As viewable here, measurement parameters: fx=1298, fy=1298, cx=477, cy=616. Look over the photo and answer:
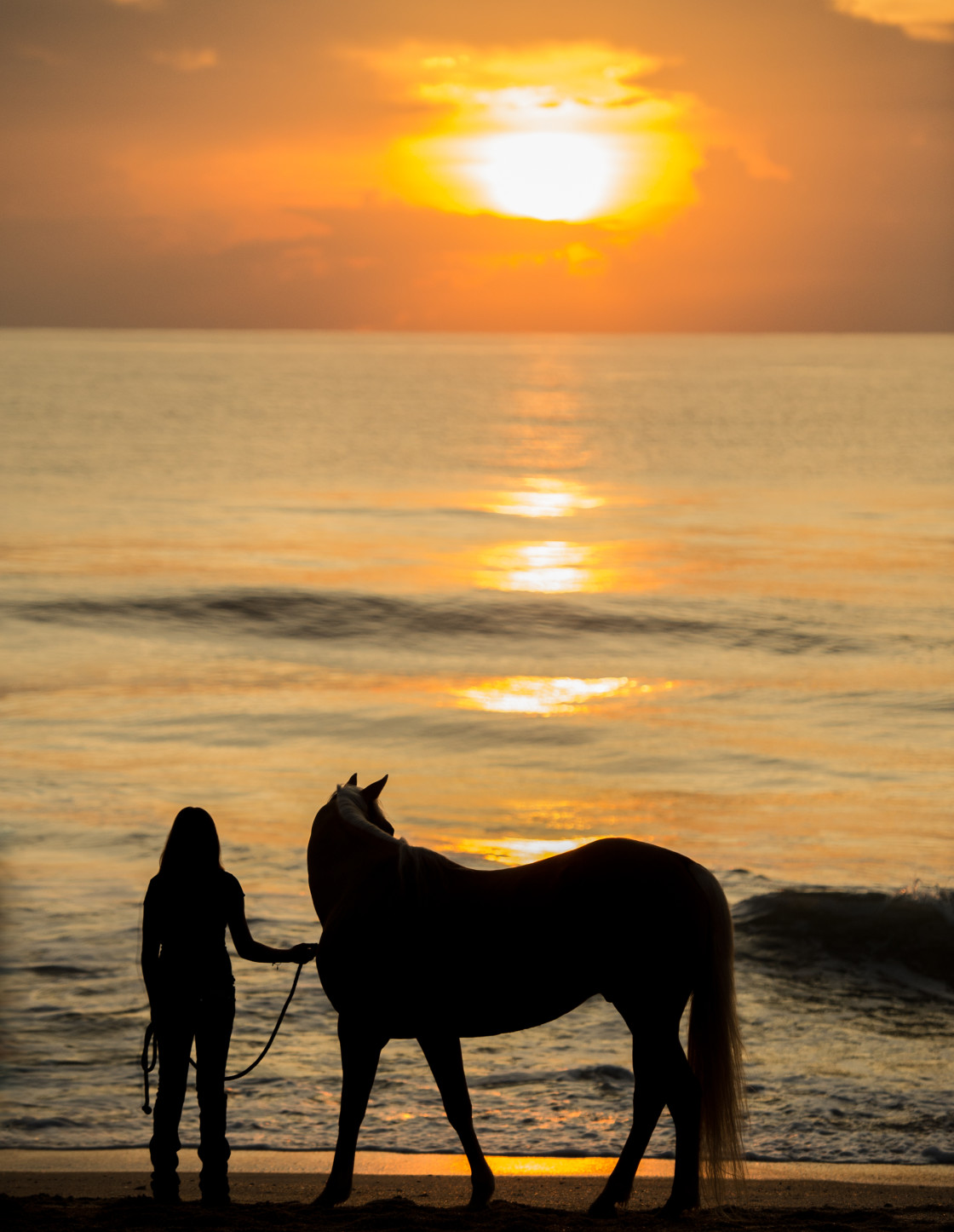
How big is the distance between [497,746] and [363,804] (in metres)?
12.6

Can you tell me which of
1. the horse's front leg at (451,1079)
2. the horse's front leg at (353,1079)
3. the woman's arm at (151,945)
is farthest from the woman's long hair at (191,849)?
the horse's front leg at (451,1079)

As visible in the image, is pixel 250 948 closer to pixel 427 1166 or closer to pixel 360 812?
pixel 360 812

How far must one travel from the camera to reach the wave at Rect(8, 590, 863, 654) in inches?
1166

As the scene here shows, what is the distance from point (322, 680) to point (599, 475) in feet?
155

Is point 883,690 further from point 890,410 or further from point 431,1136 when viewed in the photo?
point 890,410

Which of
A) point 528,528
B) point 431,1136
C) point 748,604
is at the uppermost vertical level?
point 528,528

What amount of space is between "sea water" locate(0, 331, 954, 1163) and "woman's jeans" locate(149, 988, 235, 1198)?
→ 1.34m

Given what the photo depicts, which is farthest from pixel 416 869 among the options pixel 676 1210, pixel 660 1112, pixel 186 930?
pixel 676 1210

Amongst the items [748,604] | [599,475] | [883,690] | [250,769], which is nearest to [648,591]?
[748,604]

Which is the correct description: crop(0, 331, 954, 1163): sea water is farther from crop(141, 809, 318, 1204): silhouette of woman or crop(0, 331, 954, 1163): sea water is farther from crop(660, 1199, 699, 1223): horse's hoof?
crop(141, 809, 318, 1204): silhouette of woman

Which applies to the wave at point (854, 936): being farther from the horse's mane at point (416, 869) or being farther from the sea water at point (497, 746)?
the horse's mane at point (416, 869)

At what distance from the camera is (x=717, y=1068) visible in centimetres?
548

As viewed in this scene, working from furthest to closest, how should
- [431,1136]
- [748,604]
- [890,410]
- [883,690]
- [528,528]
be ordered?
1. [890,410]
2. [528,528]
3. [748,604]
4. [883,690]
5. [431,1136]

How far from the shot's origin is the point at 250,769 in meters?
16.6
